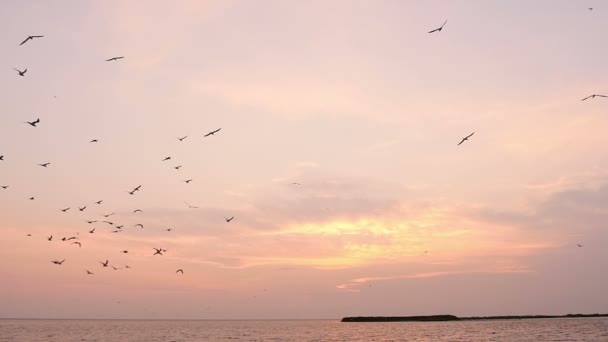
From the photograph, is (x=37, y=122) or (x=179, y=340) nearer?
(x=37, y=122)

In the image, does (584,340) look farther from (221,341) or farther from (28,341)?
(28,341)

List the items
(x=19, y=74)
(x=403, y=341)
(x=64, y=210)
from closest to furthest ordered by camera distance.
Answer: (x=19, y=74), (x=64, y=210), (x=403, y=341)

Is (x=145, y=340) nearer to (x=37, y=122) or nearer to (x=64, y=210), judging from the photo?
(x=64, y=210)

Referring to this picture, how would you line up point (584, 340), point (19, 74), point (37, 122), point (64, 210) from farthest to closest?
point (584, 340)
point (64, 210)
point (37, 122)
point (19, 74)

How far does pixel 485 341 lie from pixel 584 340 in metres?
14.9

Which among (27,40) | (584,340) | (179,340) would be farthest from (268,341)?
(27,40)

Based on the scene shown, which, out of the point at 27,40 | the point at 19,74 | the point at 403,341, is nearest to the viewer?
the point at 27,40

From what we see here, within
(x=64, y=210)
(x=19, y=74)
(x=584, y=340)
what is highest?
(x=19, y=74)

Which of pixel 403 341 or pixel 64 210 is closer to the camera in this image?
pixel 64 210

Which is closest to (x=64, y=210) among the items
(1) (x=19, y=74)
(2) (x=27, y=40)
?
(1) (x=19, y=74)

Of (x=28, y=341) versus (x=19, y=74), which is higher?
(x=19, y=74)

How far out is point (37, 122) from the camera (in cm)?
4516

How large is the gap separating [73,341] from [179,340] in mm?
19825

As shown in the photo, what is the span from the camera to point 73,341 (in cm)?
11125
